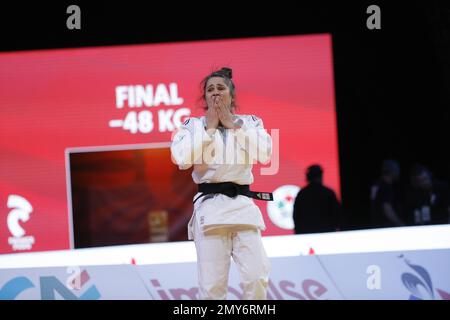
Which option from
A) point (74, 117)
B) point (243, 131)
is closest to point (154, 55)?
point (74, 117)

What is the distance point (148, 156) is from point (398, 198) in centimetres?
276

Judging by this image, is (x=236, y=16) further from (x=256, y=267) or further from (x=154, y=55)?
(x=256, y=267)

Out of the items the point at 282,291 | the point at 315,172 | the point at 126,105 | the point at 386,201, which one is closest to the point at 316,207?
the point at 315,172

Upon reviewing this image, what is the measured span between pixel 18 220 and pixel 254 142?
3.94 meters

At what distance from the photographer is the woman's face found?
3617 millimetres

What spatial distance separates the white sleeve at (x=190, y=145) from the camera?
3.53m

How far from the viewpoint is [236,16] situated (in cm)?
745

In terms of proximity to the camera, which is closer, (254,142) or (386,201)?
(254,142)

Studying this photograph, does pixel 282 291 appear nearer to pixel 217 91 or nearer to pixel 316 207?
pixel 316 207

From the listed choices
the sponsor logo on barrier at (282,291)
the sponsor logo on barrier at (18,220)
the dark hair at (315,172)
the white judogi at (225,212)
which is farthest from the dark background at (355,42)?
the white judogi at (225,212)

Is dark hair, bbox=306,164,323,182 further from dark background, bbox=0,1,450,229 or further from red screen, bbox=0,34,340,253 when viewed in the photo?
dark background, bbox=0,1,450,229

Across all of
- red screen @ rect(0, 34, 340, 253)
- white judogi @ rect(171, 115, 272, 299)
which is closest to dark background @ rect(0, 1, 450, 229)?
red screen @ rect(0, 34, 340, 253)

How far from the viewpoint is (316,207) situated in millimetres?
5797
